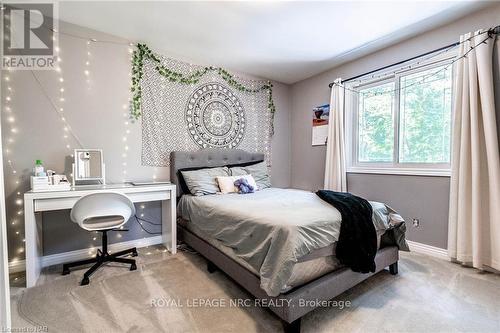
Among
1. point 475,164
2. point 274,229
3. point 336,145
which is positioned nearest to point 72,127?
point 274,229

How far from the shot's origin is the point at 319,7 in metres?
2.22

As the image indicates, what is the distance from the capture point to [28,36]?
2.31m

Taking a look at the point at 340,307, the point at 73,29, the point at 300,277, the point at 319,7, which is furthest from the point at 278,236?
the point at 73,29

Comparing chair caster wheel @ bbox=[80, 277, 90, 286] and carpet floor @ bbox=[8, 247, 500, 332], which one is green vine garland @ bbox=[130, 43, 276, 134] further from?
carpet floor @ bbox=[8, 247, 500, 332]

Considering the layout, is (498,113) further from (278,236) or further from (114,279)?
(114,279)

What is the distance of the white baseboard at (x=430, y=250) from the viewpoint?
249cm

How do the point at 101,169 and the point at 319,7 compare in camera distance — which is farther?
the point at 101,169

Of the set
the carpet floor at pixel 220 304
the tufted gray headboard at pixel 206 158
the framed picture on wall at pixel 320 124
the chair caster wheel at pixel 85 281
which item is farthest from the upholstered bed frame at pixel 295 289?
the framed picture on wall at pixel 320 124

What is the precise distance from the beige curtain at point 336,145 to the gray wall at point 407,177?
0.18m

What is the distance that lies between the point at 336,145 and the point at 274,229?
2.30 metres

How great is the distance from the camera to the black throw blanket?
1.66m

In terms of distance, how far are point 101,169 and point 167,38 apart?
1678 mm

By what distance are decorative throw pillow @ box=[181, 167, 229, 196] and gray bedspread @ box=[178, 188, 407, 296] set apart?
0.50 metres

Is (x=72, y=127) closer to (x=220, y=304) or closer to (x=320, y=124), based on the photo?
(x=220, y=304)
